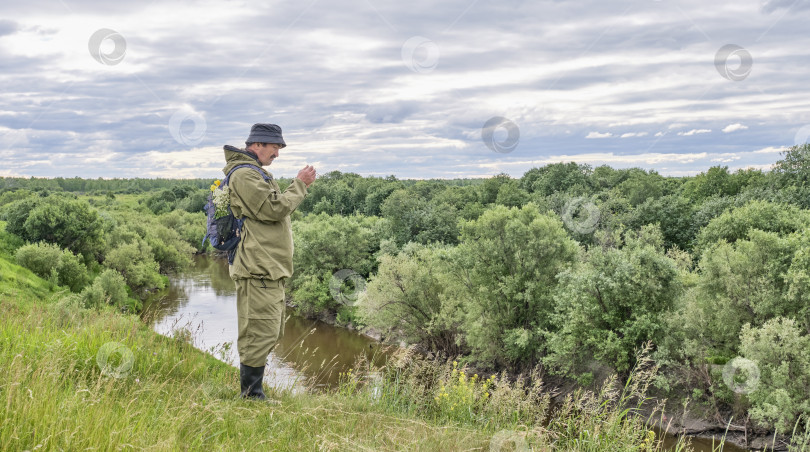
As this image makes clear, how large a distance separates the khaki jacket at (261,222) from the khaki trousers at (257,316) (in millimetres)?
121

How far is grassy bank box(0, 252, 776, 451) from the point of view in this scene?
123 inches

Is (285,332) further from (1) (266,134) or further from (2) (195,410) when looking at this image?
(2) (195,410)

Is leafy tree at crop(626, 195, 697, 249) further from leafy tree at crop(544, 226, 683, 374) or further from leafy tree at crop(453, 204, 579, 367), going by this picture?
leafy tree at crop(544, 226, 683, 374)

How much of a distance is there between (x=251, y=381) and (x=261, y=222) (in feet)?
5.27

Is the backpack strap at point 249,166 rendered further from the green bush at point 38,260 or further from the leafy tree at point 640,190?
the leafy tree at point 640,190

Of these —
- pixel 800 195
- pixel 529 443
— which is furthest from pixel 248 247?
pixel 800 195

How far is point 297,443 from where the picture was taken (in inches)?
155

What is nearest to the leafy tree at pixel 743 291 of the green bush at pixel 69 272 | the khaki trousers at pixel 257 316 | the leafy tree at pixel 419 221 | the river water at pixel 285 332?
the river water at pixel 285 332

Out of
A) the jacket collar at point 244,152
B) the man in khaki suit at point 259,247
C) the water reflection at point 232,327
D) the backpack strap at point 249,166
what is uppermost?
the jacket collar at point 244,152

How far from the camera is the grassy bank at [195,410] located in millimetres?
3121

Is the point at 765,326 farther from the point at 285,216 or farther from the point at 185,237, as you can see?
the point at 185,237

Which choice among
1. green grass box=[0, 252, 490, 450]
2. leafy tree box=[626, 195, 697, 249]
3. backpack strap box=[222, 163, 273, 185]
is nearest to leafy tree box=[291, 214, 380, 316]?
leafy tree box=[626, 195, 697, 249]

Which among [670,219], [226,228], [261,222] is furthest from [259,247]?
[670,219]

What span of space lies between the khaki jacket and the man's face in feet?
0.58
